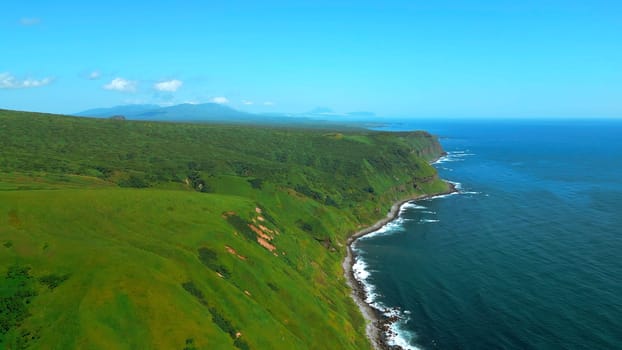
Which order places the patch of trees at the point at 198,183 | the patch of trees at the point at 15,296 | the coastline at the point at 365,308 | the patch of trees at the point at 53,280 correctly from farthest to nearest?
the patch of trees at the point at 198,183
the coastline at the point at 365,308
the patch of trees at the point at 53,280
the patch of trees at the point at 15,296

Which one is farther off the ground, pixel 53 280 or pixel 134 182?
pixel 134 182

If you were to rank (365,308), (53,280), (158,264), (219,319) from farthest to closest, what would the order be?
1. (365,308)
2. (158,264)
3. (219,319)
4. (53,280)

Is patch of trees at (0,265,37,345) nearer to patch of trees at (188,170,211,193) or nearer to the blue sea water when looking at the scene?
the blue sea water

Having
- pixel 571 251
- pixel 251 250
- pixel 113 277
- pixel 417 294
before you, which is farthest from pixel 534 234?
pixel 113 277

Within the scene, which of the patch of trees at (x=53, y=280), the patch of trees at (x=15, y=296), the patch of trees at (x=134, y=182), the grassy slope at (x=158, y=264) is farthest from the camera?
the patch of trees at (x=134, y=182)

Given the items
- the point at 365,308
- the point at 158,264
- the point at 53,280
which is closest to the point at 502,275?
the point at 365,308

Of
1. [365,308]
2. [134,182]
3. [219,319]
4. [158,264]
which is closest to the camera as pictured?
[219,319]

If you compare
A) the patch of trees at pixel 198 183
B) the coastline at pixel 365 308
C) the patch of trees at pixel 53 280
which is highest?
the patch of trees at pixel 53 280

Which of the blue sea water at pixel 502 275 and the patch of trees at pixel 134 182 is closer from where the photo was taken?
the blue sea water at pixel 502 275

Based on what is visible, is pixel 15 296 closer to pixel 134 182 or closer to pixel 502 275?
pixel 134 182

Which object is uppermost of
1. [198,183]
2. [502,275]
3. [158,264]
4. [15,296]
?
[15,296]

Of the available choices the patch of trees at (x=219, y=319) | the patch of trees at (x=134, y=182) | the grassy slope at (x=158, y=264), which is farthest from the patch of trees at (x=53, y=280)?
the patch of trees at (x=134, y=182)

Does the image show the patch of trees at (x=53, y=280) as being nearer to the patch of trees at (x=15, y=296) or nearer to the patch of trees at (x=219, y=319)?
the patch of trees at (x=15, y=296)

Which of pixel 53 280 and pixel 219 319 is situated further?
pixel 219 319
